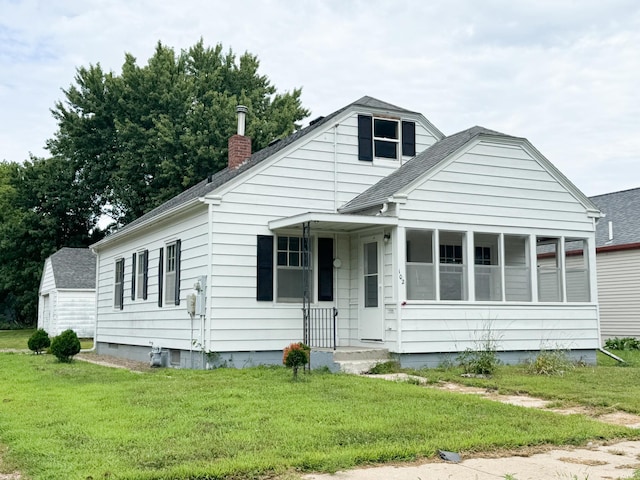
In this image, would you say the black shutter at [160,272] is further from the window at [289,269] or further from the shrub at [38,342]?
the shrub at [38,342]

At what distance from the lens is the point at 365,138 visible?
1452 cm

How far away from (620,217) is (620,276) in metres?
2.55

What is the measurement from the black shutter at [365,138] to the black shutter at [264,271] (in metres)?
2.92

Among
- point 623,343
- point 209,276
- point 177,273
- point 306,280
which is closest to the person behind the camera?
point 306,280

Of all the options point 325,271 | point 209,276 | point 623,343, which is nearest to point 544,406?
point 325,271

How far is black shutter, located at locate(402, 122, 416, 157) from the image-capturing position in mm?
15008

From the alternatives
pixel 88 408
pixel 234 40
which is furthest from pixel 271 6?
pixel 234 40

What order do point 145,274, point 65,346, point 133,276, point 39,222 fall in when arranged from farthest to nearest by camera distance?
1. point 39,222
2. point 133,276
3. point 145,274
4. point 65,346

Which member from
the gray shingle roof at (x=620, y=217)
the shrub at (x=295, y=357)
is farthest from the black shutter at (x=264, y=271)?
the gray shingle roof at (x=620, y=217)

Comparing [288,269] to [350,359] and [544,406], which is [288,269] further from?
[544,406]

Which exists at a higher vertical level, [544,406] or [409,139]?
[409,139]

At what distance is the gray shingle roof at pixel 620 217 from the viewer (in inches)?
808

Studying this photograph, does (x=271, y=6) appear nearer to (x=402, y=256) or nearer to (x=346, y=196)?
(x=346, y=196)

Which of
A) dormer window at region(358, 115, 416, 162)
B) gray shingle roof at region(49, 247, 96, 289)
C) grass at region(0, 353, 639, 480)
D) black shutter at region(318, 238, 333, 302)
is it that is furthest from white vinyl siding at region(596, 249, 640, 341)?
gray shingle roof at region(49, 247, 96, 289)
